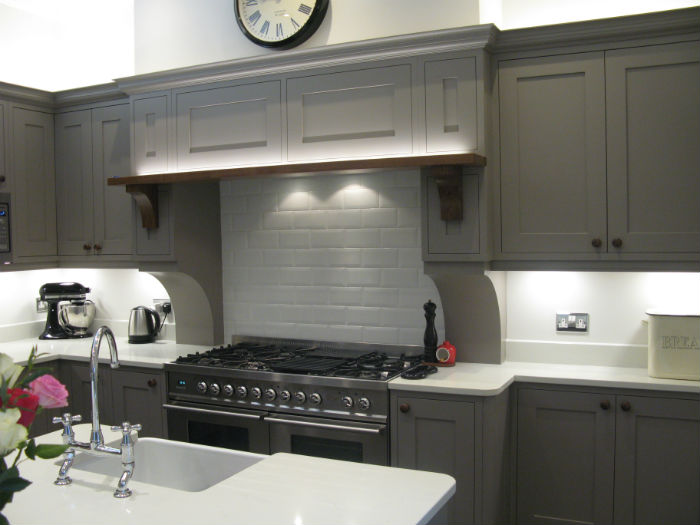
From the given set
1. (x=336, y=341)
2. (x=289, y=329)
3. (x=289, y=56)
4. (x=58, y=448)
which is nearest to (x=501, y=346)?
(x=336, y=341)

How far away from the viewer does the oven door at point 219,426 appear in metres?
3.55

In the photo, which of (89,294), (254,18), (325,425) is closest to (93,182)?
(89,294)

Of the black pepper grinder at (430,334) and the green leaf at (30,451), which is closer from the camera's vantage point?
the green leaf at (30,451)

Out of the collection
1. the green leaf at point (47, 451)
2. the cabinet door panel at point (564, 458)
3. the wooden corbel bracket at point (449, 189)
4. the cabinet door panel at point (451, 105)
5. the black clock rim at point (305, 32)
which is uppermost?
the black clock rim at point (305, 32)

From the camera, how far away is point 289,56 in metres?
3.67

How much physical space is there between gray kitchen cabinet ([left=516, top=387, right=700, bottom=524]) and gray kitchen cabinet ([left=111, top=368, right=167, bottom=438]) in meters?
1.95

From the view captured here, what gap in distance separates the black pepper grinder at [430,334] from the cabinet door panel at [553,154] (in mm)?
492

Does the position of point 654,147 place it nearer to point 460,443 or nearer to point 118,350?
point 460,443

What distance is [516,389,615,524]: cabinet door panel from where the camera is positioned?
3213mm

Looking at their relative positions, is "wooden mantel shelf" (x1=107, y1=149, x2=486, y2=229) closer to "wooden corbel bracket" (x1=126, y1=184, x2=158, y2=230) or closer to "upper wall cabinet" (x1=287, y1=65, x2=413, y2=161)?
"wooden corbel bracket" (x1=126, y1=184, x2=158, y2=230)

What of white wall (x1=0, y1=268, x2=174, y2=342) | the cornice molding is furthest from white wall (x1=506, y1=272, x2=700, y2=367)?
white wall (x1=0, y1=268, x2=174, y2=342)

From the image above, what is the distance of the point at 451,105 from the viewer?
3373 millimetres

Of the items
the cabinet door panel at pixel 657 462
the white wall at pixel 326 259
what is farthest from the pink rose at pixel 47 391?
the white wall at pixel 326 259

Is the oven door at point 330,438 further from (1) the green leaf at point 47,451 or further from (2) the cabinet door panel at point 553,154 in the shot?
(1) the green leaf at point 47,451
